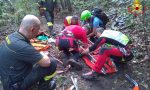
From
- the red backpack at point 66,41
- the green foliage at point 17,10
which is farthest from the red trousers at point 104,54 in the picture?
the green foliage at point 17,10

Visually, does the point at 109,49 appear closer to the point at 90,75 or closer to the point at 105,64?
the point at 105,64

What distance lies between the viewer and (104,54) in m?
6.26

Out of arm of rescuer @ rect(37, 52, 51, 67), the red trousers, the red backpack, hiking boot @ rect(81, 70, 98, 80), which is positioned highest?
arm of rescuer @ rect(37, 52, 51, 67)

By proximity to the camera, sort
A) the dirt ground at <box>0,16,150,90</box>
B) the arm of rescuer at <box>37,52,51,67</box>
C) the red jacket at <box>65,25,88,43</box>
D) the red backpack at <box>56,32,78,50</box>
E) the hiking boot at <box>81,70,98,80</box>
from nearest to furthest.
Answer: the arm of rescuer at <box>37,52,51,67</box>
the dirt ground at <box>0,16,150,90</box>
the hiking boot at <box>81,70,98,80</box>
the red backpack at <box>56,32,78,50</box>
the red jacket at <box>65,25,88,43</box>

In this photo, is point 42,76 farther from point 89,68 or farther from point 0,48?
point 89,68

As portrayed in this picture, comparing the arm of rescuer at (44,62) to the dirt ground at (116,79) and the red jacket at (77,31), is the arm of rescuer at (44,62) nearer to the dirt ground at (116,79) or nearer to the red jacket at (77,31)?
the dirt ground at (116,79)

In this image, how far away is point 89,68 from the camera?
6.88 m

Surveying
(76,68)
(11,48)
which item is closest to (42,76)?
(11,48)

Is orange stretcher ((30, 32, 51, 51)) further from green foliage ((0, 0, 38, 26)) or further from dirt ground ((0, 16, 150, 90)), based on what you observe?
green foliage ((0, 0, 38, 26))

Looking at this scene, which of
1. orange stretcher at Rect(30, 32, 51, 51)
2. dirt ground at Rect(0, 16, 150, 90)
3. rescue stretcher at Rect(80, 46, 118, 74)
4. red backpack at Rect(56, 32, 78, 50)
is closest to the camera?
dirt ground at Rect(0, 16, 150, 90)

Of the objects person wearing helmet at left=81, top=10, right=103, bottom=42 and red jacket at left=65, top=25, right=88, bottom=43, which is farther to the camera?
person wearing helmet at left=81, top=10, right=103, bottom=42

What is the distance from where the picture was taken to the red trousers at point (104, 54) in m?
6.26

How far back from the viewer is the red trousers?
247 inches

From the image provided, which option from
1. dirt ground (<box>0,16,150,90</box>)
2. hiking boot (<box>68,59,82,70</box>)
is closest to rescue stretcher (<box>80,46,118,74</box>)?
dirt ground (<box>0,16,150,90</box>)
